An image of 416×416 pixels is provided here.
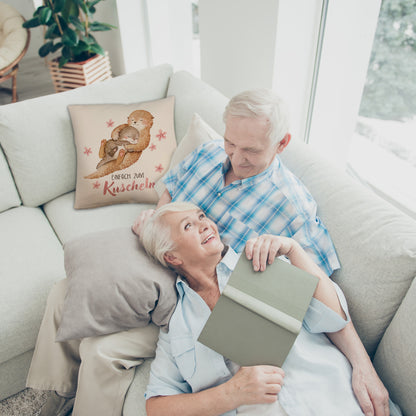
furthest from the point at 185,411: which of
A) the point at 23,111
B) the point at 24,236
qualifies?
the point at 23,111

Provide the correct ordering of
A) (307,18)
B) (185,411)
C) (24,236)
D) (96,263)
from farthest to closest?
(307,18) → (24,236) → (96,263) → (185,411)

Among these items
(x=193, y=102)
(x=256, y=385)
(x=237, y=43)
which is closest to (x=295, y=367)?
(x=256, y=385)

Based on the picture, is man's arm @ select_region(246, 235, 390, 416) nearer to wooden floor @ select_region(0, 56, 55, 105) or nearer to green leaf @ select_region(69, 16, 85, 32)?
green leaf @ select_region(69, 16, 85, 32)

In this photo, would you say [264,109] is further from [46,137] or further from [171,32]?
[171,32]

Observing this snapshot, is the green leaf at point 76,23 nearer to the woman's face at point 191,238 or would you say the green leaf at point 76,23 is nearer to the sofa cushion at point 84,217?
the sofa cushion at point 84,217

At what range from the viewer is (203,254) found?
3.40 feet

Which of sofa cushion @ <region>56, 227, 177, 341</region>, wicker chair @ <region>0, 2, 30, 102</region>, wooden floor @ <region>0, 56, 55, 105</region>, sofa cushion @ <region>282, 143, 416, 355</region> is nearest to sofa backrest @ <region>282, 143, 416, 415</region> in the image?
sofa cushion @ <region>282, 143, 416, 355</region>

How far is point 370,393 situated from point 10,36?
12.2 ft

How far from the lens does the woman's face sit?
1.04 meters

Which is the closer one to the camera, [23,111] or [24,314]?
[24,314]

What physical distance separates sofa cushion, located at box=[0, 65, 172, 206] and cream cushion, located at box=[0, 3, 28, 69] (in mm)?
1853

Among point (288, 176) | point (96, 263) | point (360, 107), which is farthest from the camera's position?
point (360, 107)

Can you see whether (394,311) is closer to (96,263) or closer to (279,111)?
(279,111)

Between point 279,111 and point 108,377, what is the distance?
949 millimetres
